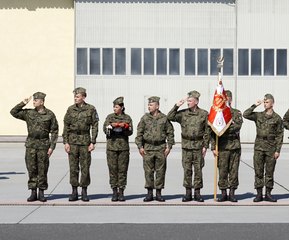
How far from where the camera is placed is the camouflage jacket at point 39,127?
1263cm

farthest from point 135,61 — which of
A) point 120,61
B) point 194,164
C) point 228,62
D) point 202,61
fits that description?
point 194,164

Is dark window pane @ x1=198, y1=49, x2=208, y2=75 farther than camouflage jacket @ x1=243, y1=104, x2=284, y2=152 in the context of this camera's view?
Yes

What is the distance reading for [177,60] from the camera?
3859 centimetres

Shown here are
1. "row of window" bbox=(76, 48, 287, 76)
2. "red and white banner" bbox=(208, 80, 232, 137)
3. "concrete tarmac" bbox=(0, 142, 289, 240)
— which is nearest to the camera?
"concrete tarmac" bbox=(0, 142, 289, 240)

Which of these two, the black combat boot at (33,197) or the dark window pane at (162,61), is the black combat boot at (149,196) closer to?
the black combat boot at (33,197)

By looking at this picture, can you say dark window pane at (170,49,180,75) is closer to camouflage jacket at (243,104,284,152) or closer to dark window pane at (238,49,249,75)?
dark window pane at (238,49,249,75)

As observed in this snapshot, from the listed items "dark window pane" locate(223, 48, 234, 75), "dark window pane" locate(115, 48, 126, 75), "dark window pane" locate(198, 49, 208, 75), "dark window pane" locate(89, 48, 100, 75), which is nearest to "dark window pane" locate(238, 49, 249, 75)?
"dark window pane" locate(223, 48, 234, 75)

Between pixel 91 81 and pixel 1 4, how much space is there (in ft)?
22.5

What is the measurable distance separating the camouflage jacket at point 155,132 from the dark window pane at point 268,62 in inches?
1038

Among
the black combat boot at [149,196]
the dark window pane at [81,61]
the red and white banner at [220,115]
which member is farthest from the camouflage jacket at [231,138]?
the dark window pane at [81,61]

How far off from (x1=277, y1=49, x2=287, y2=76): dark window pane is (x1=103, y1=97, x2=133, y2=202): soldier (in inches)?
1049

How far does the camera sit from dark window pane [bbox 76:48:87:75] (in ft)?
127

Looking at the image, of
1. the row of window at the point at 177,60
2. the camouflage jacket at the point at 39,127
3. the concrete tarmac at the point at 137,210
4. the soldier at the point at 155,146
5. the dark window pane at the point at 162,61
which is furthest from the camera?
the dark window pane at the point at 162,61

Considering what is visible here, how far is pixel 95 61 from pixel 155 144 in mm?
26213
